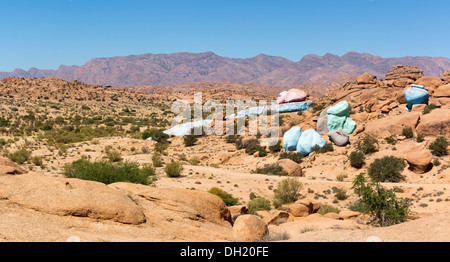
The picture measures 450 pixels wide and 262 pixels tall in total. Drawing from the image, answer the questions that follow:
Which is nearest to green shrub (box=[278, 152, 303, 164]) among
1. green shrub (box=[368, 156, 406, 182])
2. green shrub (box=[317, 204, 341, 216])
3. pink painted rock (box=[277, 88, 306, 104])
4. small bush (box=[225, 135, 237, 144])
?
green shrub (box=[368, 156, 406, 182])

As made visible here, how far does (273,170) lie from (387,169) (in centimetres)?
881

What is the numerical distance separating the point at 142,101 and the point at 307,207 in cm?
8494

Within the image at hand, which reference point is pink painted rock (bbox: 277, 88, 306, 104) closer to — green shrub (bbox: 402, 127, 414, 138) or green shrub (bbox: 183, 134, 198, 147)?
green shrub (bbox: 183, 134, 198, 147)

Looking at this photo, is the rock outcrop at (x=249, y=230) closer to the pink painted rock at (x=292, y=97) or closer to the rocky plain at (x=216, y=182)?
the rocky plain at (x=216, y=182)

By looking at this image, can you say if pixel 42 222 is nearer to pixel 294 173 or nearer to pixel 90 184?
pixel 90 184

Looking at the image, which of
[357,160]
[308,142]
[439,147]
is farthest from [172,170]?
[439,147]

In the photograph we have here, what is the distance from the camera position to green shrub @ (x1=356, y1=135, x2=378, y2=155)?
2897cm

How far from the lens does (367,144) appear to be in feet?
96.4

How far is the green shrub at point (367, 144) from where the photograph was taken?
29.0 meters

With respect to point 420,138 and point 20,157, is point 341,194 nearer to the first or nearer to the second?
point 420,138

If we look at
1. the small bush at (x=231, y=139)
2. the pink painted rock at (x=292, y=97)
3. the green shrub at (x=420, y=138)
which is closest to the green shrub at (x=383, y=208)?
the green shrub at (x=420, y=138)

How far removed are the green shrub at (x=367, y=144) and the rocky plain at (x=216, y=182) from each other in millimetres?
277

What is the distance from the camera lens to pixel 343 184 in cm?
2350

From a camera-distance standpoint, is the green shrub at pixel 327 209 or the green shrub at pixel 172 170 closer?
the green shrub at pixel 327 209
